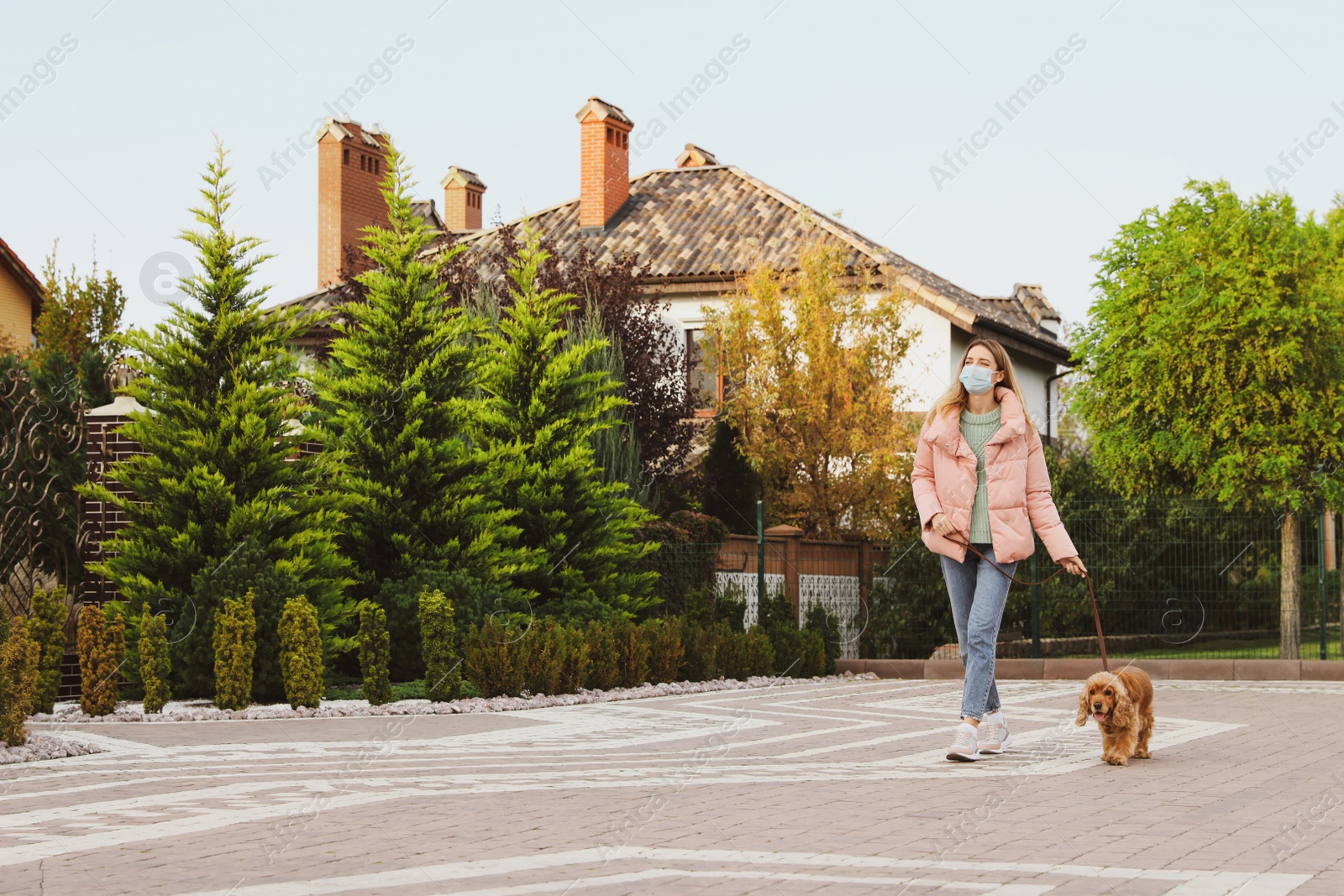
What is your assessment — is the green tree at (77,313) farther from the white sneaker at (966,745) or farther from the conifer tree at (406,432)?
the white sneaker at (966,745)

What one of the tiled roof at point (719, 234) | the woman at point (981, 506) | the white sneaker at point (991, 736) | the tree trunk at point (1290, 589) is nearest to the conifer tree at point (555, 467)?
the white sneaker at point (991, 736)

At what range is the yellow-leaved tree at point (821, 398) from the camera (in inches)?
834

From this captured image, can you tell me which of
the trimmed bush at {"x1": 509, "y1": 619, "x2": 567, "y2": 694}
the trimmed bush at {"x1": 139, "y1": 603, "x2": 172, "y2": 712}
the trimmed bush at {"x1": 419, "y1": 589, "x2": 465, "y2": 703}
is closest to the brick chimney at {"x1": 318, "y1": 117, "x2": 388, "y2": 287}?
the trimmed bush at {"x1": 509, "y1": 619, "x2": 567, "y2": 694}

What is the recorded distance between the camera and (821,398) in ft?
70.2

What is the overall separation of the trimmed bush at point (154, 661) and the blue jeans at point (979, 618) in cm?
589

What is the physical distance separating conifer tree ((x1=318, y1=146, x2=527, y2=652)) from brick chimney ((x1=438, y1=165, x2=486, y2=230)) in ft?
94.5

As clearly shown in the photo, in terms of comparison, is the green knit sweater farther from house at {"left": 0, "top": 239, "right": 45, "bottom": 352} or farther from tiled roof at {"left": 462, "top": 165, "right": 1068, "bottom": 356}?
house at {"left": 0, "top": 239, "right": 45, "bottom": 352}

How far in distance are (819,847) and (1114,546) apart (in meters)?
13.8

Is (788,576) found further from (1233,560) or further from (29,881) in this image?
(29,881)

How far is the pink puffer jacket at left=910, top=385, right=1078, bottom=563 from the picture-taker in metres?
8.03

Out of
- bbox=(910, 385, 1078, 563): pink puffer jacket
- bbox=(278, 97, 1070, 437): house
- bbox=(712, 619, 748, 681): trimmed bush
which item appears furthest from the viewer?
bbox=(278, 97, 1070, 437): house

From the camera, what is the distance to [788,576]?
18094 millimetres

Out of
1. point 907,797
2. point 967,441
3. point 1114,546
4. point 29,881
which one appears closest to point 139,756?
point 29,881

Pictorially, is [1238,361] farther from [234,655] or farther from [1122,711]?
[234,655]
